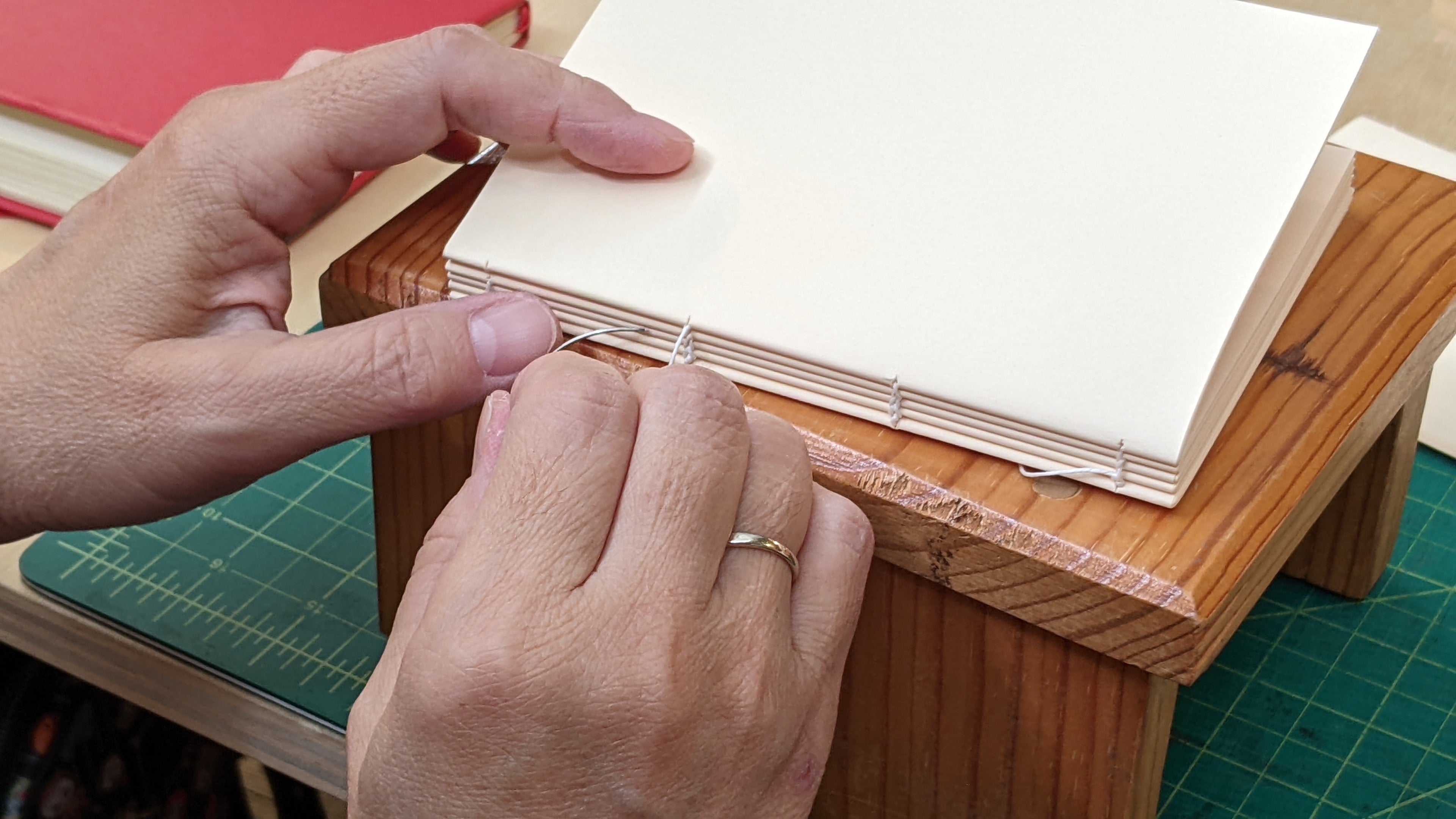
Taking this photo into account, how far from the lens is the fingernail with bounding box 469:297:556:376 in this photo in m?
0.58

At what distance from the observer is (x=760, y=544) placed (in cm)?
49

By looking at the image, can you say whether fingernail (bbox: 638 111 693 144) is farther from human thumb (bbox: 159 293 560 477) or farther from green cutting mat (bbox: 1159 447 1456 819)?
green cutting mat (bbox: 1159 447 1456 819)

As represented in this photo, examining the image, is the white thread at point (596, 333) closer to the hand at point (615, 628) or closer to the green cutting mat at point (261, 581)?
the hand at point (615, 628)

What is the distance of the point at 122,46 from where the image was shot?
0.96 meters

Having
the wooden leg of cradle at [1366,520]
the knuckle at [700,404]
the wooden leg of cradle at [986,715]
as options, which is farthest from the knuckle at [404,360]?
the wooden leg of cradle at [1366,520]

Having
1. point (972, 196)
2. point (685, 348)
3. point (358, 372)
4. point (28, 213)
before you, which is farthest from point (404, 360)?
point (28, 213)

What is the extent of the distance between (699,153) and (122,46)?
0.56 meters

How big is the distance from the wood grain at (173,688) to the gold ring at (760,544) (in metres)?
0.36

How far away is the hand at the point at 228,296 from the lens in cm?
58

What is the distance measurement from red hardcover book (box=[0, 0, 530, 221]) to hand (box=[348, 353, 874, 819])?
540 millimetres

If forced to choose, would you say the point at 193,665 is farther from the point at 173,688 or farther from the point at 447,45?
the point at 447,45

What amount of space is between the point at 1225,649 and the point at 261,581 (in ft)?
2.05

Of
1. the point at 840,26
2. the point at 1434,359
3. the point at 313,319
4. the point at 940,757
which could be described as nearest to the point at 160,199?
the point at 313,319

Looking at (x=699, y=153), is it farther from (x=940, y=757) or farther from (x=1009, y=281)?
(x=940, y=757)
